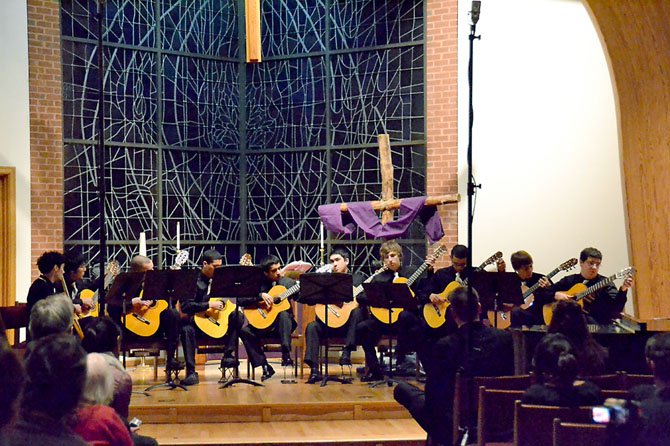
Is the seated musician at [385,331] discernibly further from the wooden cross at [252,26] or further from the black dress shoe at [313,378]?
the wooden cross at [252,26]

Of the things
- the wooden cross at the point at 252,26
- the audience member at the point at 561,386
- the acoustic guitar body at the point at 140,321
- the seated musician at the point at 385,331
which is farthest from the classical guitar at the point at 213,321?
the audience member at the point at 561,386

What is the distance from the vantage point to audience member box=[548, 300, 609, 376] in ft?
19.1

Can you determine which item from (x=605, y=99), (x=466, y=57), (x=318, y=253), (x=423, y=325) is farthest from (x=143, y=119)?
(x=605, y=99)

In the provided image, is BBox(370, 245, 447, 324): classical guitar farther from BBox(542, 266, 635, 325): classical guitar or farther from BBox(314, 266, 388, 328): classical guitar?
BBox(542, 266, 635, 325): classical guitar

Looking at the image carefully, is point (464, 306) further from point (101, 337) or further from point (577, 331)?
point (101, 337)

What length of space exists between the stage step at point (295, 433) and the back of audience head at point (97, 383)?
3.23 meters

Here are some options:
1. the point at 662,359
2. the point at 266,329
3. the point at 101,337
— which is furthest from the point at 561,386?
the point at 266,329

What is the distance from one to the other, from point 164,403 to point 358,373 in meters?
2.58

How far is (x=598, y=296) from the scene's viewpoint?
8953 millimetres

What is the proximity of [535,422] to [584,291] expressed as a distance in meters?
4.62

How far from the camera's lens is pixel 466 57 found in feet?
38.3

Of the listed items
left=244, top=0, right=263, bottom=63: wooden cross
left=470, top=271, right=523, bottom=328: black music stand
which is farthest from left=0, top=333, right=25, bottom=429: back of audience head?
left=244, top=0, right=263, bottom=63: wooden cross

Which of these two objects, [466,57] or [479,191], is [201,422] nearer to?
[479,191]

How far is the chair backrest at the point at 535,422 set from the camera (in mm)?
4504
